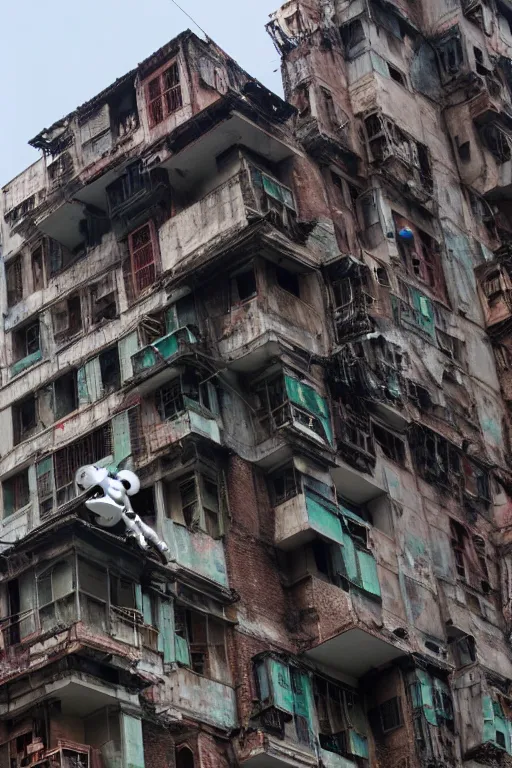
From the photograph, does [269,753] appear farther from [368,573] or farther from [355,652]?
[368,573]

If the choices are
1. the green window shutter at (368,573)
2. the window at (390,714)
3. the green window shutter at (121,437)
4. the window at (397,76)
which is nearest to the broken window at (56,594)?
the green window shutter at (121,437)

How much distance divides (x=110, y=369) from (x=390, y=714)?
11.9m

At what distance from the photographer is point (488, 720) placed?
41.8m

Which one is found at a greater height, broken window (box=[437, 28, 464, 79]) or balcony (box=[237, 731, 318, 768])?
broken window (box=[437, 28, 464, 79])

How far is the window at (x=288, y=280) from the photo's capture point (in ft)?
149

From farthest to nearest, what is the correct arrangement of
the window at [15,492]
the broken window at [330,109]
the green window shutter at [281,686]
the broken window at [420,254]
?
the broken window at [330,109], the broken window at [420,254], the window at [15,492], the green window shutter at [281,686]

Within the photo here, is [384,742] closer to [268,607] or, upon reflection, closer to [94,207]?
[268,607]

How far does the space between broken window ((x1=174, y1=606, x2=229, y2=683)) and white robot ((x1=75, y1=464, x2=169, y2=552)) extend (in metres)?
1.75

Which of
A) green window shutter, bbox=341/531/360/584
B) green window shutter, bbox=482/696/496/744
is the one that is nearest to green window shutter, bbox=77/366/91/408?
green window shutter, bbox=341/531/360/584

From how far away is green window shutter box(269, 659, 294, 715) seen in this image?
38594 mm

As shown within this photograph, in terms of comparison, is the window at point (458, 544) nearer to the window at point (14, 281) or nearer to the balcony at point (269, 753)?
the balcony at point (269, 753)

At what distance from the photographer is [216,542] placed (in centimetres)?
4075

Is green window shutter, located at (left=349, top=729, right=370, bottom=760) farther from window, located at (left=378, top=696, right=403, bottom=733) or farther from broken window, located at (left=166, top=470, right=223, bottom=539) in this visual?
broken window, located at (left=166, top=470, right=223, bottom=539)

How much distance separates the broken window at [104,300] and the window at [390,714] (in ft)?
43.4
